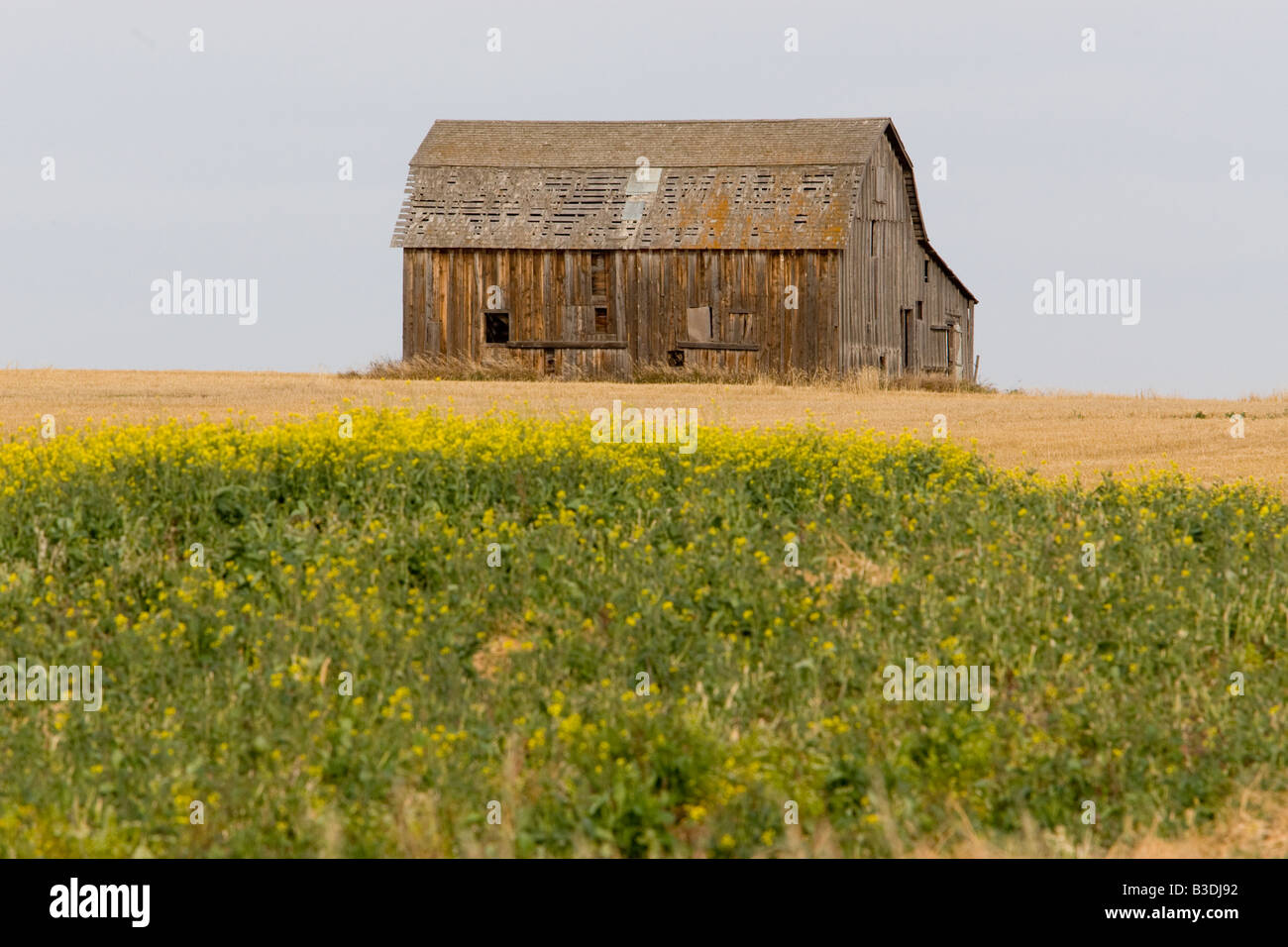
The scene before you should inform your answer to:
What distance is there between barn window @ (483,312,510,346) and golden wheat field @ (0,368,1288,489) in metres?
3.00

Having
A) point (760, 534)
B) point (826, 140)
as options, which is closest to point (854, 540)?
point (760, 534)

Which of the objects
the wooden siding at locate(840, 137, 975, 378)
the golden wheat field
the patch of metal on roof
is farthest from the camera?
the patch of metal on roof

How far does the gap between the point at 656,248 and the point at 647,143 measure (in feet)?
15.2

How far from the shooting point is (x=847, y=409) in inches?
1091

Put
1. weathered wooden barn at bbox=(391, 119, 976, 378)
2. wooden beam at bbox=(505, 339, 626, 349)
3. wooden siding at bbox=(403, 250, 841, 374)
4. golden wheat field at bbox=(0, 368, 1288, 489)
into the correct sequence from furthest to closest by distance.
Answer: wooden beam at bbox=(505, 339, 626, 349)
weathered wooden barn at bbox=(391, 119, 976, 378)
wooden siding at bbox=(403, 250, 841, 374)
golden wheat field at bbox=(0, 368, 1288, 489)

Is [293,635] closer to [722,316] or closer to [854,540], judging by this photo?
[854,540]

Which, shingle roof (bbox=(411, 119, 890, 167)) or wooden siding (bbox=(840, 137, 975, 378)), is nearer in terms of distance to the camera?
wooden siding (bbox=(840, 137, 975, 378))

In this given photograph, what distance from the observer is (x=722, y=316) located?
37.4m

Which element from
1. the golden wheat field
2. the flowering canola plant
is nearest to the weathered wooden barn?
the golden wheat field

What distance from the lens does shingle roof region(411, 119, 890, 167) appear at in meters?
39.1

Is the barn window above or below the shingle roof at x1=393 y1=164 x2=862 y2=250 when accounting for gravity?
below

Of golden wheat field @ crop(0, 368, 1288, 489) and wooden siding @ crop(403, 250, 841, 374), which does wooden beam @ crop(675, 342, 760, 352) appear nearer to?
wooden siding @ crop(403, 250, 841, 374)

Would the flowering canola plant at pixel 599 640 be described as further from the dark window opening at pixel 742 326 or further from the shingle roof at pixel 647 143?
the shingle roof at pixel 647 143

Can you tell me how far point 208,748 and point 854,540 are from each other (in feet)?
18.5
